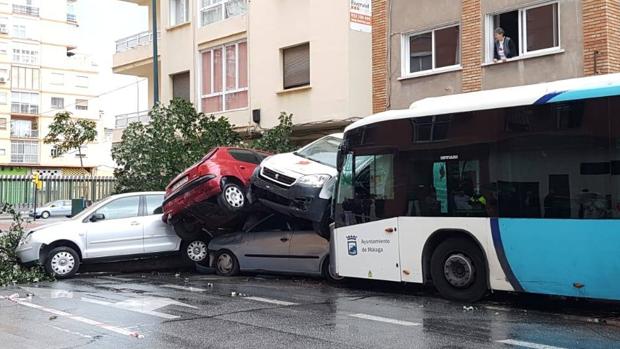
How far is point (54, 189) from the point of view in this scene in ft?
119

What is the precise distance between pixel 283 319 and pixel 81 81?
244ft

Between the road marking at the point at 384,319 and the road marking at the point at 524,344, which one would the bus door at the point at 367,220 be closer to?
the road marking at the point at 384,319

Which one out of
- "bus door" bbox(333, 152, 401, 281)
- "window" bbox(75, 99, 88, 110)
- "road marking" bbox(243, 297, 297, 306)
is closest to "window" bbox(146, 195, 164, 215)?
"road marking" bbox(243, 297, 297, 306)

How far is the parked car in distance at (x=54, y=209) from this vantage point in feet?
126

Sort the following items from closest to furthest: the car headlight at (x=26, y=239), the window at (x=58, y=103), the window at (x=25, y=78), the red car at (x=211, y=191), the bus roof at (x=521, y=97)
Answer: the bus roof at (x=521, y=97), the red car at (x=211, y=191), the car headlight at (x=26, y=239), the window at (x=25, y=78), the window at (x=58, y=103)

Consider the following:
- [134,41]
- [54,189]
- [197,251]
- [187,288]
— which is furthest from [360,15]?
[54,189]

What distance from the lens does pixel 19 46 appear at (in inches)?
2815

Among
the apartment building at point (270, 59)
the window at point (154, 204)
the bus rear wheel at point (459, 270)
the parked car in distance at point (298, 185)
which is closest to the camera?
the bus rear wheel at point (459, 270)

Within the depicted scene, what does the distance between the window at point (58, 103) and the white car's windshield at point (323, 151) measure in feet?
221

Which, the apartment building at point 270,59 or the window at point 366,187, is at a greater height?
the apartment building at point 270,59

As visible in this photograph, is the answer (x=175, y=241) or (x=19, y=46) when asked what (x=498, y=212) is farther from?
(x=19, y=46)

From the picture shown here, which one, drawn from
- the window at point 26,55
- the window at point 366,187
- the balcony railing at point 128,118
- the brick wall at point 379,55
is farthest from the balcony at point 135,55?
the window at point 26,55

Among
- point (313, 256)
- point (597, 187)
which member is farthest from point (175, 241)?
point (597, 187)

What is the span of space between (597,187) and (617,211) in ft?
1.25
